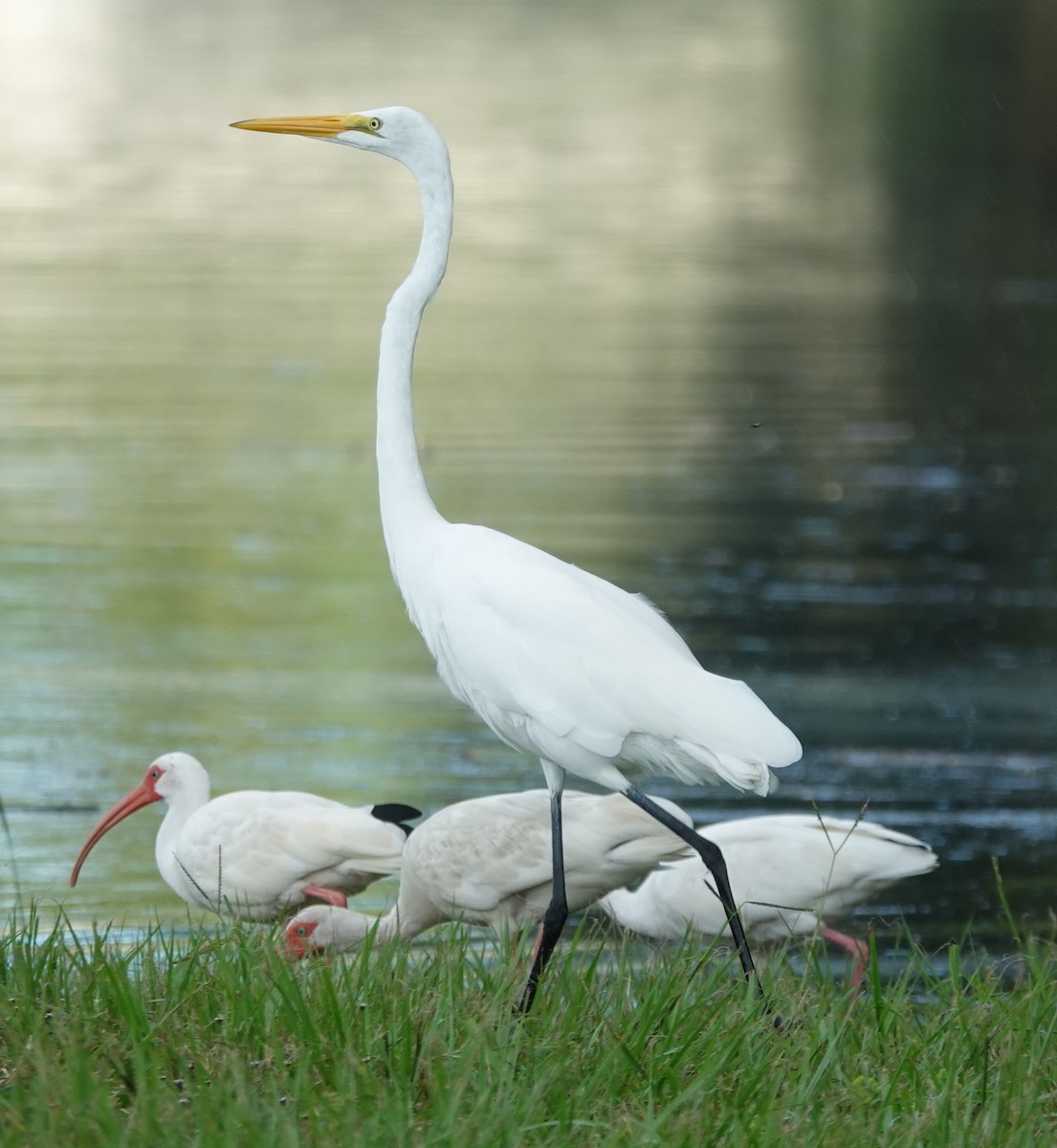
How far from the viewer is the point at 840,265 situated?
19.5 meters

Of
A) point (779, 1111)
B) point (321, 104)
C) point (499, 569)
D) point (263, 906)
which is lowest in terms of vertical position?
point (263, 906)

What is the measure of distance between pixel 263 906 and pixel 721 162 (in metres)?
18.6

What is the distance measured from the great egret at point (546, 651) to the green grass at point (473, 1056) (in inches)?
14.6

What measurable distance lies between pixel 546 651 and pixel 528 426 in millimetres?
8488

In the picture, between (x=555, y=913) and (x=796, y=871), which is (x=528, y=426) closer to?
(x=796, y=871)

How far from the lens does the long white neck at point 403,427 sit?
535cm

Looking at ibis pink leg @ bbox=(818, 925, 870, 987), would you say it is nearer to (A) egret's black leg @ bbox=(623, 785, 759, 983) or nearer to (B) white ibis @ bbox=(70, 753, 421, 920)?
(A) egret's black leg @ bbox=(623, 785, 759, 983)

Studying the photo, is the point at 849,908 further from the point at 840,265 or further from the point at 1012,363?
the point at 840,265

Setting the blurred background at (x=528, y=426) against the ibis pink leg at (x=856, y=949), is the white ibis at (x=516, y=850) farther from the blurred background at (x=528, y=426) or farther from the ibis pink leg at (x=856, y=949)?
the blurred background at (x=528, y=426)

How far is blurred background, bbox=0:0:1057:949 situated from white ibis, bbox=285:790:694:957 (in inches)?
36.0

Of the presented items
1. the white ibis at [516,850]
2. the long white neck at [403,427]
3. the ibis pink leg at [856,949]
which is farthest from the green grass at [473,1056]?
the white ibis at [516,850]

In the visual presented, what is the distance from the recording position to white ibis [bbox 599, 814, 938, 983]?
5.97 metres

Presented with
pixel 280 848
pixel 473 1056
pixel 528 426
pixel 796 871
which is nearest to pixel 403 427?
pixel 280 848

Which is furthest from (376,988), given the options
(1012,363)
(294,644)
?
(1012,363)
